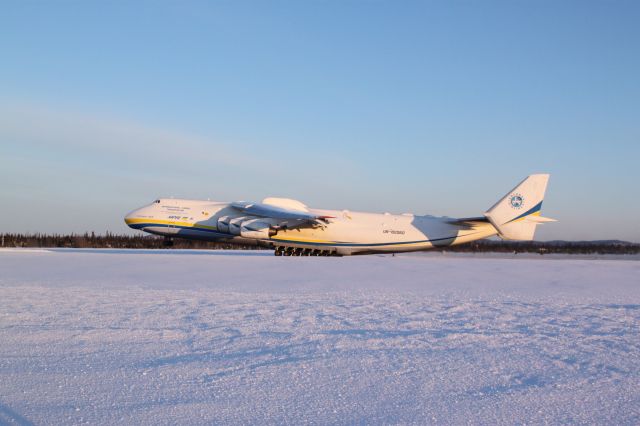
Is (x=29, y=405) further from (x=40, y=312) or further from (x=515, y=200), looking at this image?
(x=515, y=200)

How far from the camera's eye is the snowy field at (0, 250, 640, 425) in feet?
8.95

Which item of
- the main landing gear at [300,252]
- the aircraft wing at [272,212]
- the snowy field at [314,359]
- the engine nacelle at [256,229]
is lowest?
the snowy field at [314,359]

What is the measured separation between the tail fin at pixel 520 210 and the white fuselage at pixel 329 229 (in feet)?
2.38

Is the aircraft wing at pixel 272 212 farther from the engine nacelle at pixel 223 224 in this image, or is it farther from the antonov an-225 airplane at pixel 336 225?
the engine nacelle at pixel 223 224

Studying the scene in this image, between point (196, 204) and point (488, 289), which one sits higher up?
point (196, 204)

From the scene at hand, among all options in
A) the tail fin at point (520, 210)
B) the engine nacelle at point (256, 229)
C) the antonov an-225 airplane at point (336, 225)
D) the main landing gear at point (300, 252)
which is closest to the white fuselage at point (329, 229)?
the antonov an-225 airplane at point (336, 225)

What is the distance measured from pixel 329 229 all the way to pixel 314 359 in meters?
21.3

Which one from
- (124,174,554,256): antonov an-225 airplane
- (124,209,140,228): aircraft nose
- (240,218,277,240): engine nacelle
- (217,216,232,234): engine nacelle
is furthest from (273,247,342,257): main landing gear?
(124,209,140,228): aircraft nose

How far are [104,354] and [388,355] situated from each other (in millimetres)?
2117

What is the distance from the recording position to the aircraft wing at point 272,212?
23.3m

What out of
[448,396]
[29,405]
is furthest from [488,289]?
[29,405]

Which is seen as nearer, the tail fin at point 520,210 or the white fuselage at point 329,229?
the white fuselage at point 329,229

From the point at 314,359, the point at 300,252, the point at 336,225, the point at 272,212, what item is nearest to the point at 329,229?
the point at 336,225

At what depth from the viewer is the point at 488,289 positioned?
345 inches
